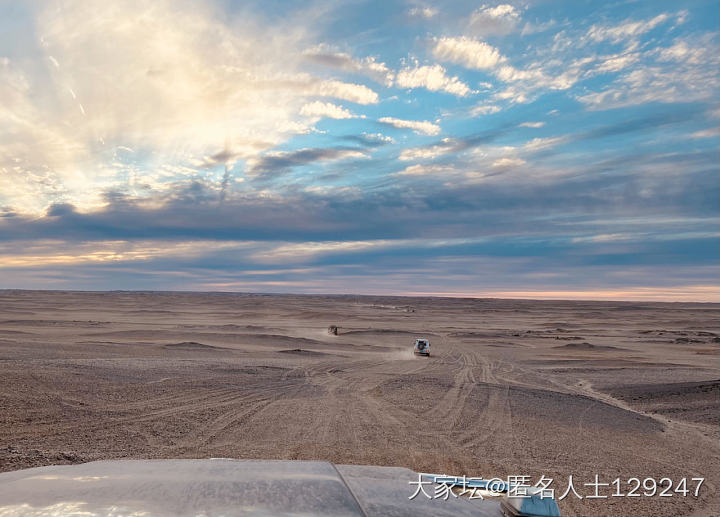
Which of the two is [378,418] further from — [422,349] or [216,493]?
[422,349]

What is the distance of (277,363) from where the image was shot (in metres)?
26.2

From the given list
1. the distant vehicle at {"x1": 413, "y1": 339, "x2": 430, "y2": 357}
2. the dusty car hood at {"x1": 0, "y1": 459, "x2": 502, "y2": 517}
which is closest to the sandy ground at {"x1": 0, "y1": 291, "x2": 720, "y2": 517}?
the dusty car hood at {"x1": 0, "y1": 459, "x2": 502, "y2": 517}

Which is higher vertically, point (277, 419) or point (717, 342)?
point (277, 419)

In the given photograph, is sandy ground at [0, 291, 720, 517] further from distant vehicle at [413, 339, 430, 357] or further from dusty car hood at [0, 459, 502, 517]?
distant vehicle at [413, 339, 430, 357]

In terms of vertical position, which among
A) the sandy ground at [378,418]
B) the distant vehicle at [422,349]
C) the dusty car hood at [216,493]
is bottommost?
the distant vehicle at [422,349]

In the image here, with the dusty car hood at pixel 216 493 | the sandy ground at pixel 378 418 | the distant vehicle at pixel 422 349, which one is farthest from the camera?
the distant vehicle at pixel 422 349

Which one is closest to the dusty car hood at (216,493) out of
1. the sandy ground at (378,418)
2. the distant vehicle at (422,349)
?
the sandy ground at (378,418)

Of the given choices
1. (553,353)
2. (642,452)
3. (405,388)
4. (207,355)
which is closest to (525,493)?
(642,452)

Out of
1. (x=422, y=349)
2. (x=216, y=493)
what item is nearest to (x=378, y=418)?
(x=216, y=493)

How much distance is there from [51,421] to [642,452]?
14492mm

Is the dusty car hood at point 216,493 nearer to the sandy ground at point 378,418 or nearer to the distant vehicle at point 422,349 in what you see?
the sandy ground at point 378,418

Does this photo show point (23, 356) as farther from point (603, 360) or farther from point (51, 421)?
point (603, 360)

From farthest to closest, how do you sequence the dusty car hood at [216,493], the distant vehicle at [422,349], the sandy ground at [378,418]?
the distant vehicle at [422,349], the sandy ground at [378,418], the dusty car hood at [216,493]

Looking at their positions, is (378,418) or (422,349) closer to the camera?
(378,418)
